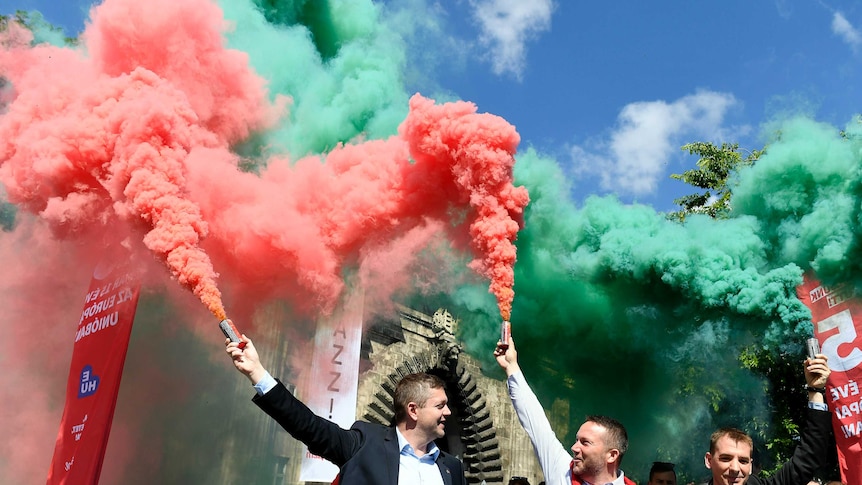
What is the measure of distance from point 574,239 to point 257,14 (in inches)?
198

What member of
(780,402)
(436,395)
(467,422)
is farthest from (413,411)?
(780,402)

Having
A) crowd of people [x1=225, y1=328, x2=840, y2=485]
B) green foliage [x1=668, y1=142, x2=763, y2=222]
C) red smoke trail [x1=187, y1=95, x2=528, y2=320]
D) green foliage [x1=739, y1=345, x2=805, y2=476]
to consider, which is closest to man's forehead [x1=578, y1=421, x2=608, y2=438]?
crowd of people [x1=225, y1=328, x2=840, y2=485]

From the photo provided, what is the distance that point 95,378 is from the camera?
6422 mm

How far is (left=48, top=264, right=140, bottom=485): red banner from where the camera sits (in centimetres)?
608

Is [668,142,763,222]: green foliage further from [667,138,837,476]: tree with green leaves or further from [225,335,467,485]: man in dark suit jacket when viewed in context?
[225,335,467,485]: man in dark suit jacket

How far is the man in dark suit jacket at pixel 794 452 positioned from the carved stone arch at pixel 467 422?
9.24 m

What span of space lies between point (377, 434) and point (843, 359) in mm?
6503

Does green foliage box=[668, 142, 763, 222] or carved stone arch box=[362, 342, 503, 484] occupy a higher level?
green foliage box=[668, 142, 763, 222]

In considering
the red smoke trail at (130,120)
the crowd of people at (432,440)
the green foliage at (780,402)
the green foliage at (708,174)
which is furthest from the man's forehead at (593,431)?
the green foliage at (708,174)

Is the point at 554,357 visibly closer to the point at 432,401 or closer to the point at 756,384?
the point at 756,384

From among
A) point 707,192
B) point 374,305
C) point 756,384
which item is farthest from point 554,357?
point 707,192

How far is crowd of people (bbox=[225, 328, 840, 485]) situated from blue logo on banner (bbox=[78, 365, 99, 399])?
13.9 ft

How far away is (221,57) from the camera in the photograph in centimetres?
684

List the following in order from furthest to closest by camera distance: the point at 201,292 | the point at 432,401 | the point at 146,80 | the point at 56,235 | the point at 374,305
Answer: the point at 374,305 < the point at 56,235 < the point at 146,80 < the point at 201,292 < the point at 432,401
